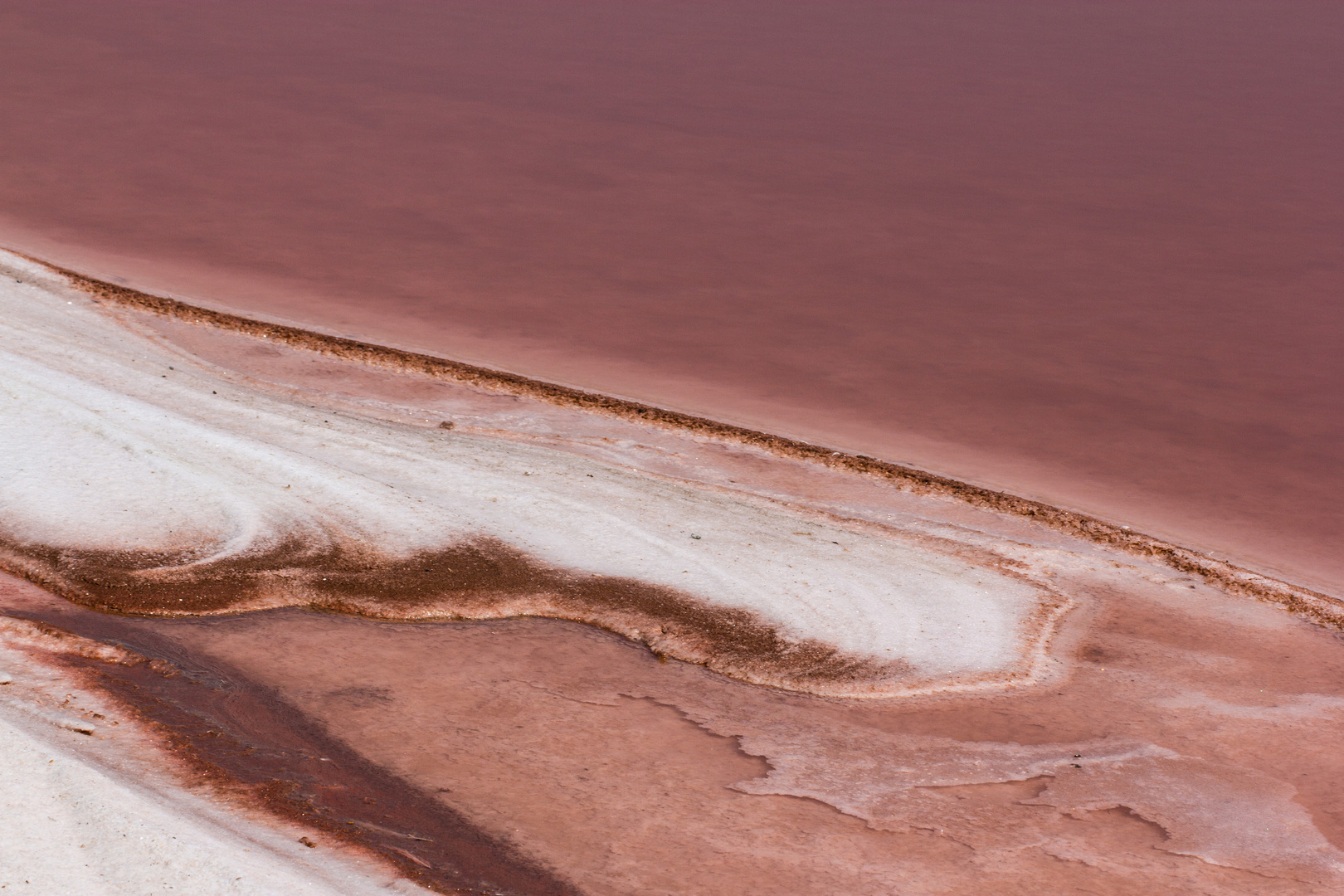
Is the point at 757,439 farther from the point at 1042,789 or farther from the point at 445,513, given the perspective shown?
the point at 1042,789

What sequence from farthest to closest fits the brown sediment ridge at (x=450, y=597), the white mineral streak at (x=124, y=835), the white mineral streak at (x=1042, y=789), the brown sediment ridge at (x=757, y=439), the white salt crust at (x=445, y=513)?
the brown sediment ridge at (x=757, y=439), the white salt crust at (x=445, y=513), the brown sediment ridge at (x=450, y=597), the white mineral streak at (x=1042, y=789), the white mineral streak at (x=124, y=835)

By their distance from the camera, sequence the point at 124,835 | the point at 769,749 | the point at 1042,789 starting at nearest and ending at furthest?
the point at 124,835
the point at 1042,789
the point at 769,749

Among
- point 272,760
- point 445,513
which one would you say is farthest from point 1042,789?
point 445,513

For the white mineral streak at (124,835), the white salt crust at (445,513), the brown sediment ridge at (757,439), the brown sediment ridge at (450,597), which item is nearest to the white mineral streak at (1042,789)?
the brown sediment ridge at (450,597)

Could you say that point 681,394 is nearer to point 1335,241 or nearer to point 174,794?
point 174,794

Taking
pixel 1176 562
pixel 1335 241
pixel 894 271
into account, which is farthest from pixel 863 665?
pixel 1335 241

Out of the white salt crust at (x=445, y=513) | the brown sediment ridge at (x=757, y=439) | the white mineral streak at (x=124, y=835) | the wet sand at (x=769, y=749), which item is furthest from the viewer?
the brown sediment ridge at (x=757, y=439)

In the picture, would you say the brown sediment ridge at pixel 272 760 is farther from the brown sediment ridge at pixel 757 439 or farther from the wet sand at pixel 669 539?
the brown sediment ridge at pixel 757 439
